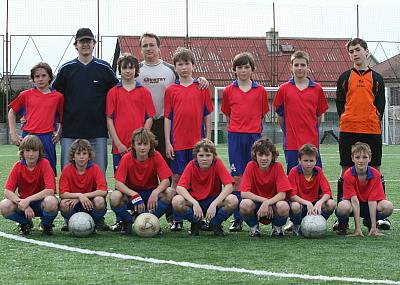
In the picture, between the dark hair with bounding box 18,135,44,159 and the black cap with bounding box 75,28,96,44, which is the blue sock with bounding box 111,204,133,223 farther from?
the black cap with bounding box 75,28,96,44

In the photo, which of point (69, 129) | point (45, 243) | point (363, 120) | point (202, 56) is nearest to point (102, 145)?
point (69, 129)

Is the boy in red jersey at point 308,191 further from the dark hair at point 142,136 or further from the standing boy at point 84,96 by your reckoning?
the standing boy at point 84,96

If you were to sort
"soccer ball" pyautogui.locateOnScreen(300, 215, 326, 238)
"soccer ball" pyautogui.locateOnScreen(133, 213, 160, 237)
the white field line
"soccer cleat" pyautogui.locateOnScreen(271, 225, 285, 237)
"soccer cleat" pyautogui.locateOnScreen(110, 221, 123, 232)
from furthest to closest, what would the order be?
"soccer cleat" pyautogui.locateOnScreen(110, 221, 123, 232) → "soccer cleat" pyautogui.locateOnScreen(271, 225, 285, 237) → "soccer ball" pyautogui.locateOnScreen(133, 213, 160, 237) → "soccer ball" pyautogui.locateOnScreen(300, 215, 326, 238) → the white field line

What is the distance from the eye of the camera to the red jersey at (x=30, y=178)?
685 cm

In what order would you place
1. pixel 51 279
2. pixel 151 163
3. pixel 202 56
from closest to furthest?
pixel 51 279
pixel 151 163
pixel 202 56

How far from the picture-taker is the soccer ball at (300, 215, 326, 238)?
21.5 ft

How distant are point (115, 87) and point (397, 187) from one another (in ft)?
17.8

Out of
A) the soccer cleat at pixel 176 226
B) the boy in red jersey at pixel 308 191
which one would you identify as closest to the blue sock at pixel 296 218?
the boy in red jersey at pixel 308 191

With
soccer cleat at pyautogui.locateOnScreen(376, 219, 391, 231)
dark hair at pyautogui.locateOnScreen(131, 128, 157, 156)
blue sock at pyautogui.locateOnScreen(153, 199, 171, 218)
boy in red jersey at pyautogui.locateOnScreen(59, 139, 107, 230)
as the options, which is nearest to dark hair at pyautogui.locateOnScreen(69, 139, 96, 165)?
boy in red jersey at pyautogui.locateOnScreen(59, 139, 107, 230)

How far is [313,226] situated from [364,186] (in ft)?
2.46


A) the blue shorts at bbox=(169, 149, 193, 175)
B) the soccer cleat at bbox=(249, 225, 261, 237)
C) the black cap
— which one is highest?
the black cap

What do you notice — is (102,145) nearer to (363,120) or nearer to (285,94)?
(285,94)

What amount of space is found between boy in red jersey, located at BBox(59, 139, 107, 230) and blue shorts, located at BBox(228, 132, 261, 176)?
1260 millimetres

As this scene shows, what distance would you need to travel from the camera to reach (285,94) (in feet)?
24.1
